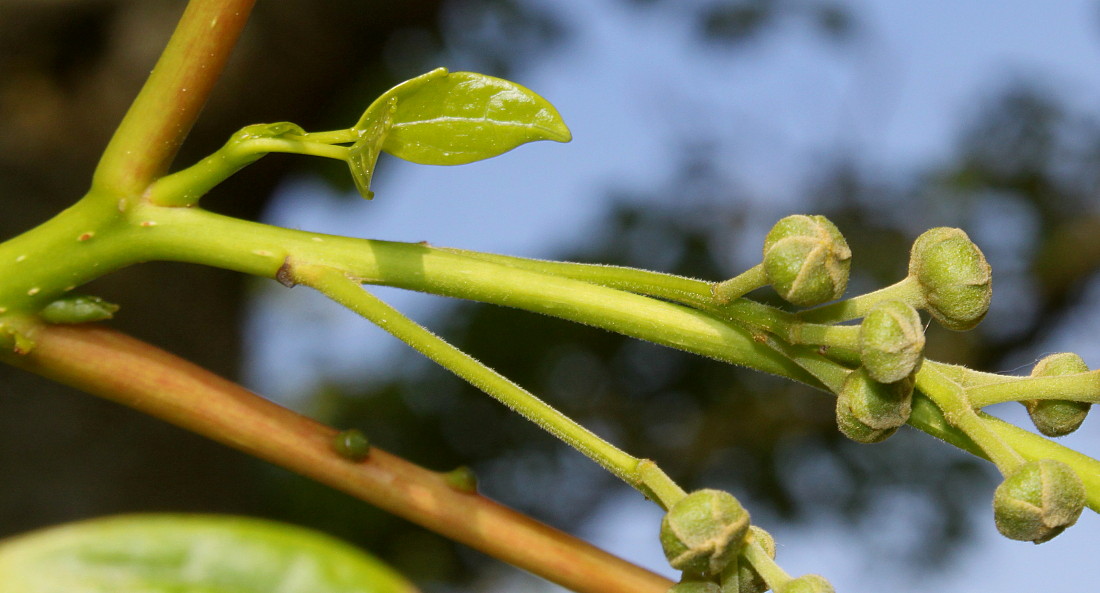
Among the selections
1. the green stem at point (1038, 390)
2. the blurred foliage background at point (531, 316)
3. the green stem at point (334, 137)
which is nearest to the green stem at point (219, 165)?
the green stem at point (334, 137)

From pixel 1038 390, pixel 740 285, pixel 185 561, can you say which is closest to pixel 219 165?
pixel 185 561

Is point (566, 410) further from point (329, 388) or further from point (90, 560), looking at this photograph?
point (90, 560)

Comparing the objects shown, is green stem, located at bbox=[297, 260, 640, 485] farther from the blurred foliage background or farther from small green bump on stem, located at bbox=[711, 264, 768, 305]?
the blurred foliage background

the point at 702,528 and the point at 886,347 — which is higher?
the point at 886,347

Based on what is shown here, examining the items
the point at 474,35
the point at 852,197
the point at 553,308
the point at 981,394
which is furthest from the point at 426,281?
the point at 852,197

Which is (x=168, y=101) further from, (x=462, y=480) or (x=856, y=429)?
(x=856, y=429)

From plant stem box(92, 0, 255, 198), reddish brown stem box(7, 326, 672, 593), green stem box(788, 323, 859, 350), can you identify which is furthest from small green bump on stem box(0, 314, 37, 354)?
green stem box(788, 323, 859, 350)
